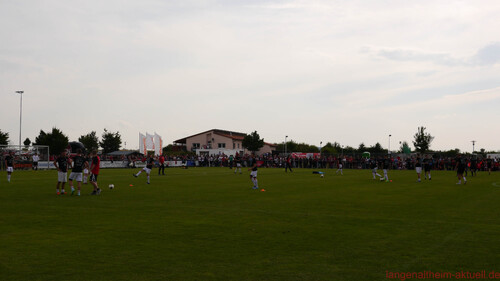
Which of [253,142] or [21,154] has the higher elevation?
[253,142]

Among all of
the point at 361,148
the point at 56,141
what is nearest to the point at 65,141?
the point at 56,141

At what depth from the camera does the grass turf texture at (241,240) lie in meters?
7.09

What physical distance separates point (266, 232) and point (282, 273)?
3491 mm

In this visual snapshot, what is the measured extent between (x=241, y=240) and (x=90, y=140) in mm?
119124

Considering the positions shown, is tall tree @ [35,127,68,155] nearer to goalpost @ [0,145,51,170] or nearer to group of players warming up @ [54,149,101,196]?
goalpost @ [0,145,51,170]

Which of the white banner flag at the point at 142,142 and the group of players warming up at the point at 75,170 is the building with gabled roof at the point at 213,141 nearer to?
the white banner flag at the point at 142,142

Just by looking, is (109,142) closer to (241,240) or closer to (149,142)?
(149,142)

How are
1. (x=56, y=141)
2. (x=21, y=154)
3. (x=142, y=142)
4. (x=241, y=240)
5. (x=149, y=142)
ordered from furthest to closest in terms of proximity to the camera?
(x=56, y=141), (x=149, y=142), (x=142, y=142), (x=21, y=154), (x=241, y=240)

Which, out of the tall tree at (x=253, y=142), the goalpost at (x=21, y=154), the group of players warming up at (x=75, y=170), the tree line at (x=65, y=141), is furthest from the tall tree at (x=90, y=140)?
the group of players warming up at (x=75, y=170)

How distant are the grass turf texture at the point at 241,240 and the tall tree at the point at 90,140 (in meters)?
109

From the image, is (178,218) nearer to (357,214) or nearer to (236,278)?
(357,214)

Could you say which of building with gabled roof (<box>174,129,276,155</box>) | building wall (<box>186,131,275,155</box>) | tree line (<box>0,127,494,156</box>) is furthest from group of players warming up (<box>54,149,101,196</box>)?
building wall (<box>186,131,275,155</box>)

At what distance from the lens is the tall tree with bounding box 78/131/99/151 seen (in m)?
119

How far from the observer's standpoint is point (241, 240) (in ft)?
30.8
